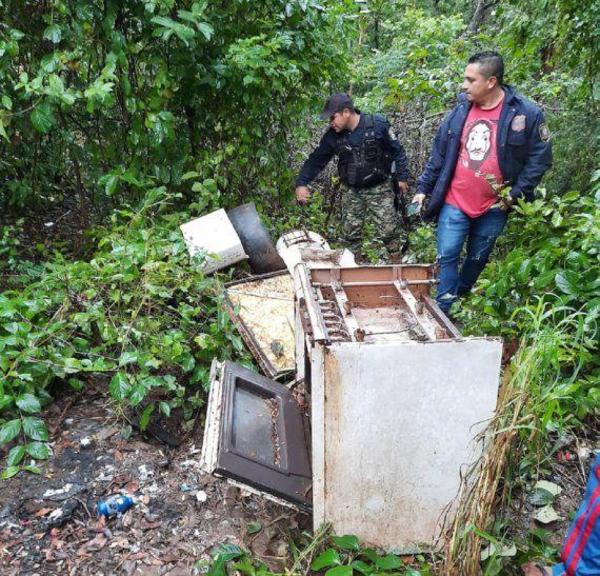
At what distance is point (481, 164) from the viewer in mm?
3344

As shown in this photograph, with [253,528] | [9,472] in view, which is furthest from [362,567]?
[9,472]

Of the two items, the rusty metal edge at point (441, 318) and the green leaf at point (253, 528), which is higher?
the rusty metal edge at point (441, 318)

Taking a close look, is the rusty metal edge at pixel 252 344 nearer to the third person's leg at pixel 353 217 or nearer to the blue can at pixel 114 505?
the blue can at pixel 114 505

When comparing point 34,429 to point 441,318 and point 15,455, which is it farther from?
point 441,318

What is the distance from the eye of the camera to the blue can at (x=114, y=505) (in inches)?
91.8

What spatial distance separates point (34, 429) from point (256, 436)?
1034 millimetres

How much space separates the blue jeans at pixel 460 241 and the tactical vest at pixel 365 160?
1125 millimetres

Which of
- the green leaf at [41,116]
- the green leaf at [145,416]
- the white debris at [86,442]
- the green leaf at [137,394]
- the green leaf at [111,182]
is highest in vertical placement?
the green leaf at [41,116]

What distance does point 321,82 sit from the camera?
16.1 ft

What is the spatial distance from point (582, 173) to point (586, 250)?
2288 mm

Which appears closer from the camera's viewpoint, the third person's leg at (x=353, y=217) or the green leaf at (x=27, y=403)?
the green leaf at (x=27, y=403)

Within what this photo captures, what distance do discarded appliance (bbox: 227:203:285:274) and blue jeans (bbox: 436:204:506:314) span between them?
1.25 metres

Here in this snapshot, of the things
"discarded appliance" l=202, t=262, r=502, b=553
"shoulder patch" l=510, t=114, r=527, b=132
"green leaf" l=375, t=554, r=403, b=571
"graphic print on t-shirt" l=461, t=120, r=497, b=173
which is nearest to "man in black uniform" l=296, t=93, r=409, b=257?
"graphic print on t-shirt" l=461, t=120, r=497, b=173

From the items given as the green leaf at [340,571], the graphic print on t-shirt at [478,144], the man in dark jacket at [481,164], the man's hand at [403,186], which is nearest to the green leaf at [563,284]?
the man in dark jacket at [481,164]
